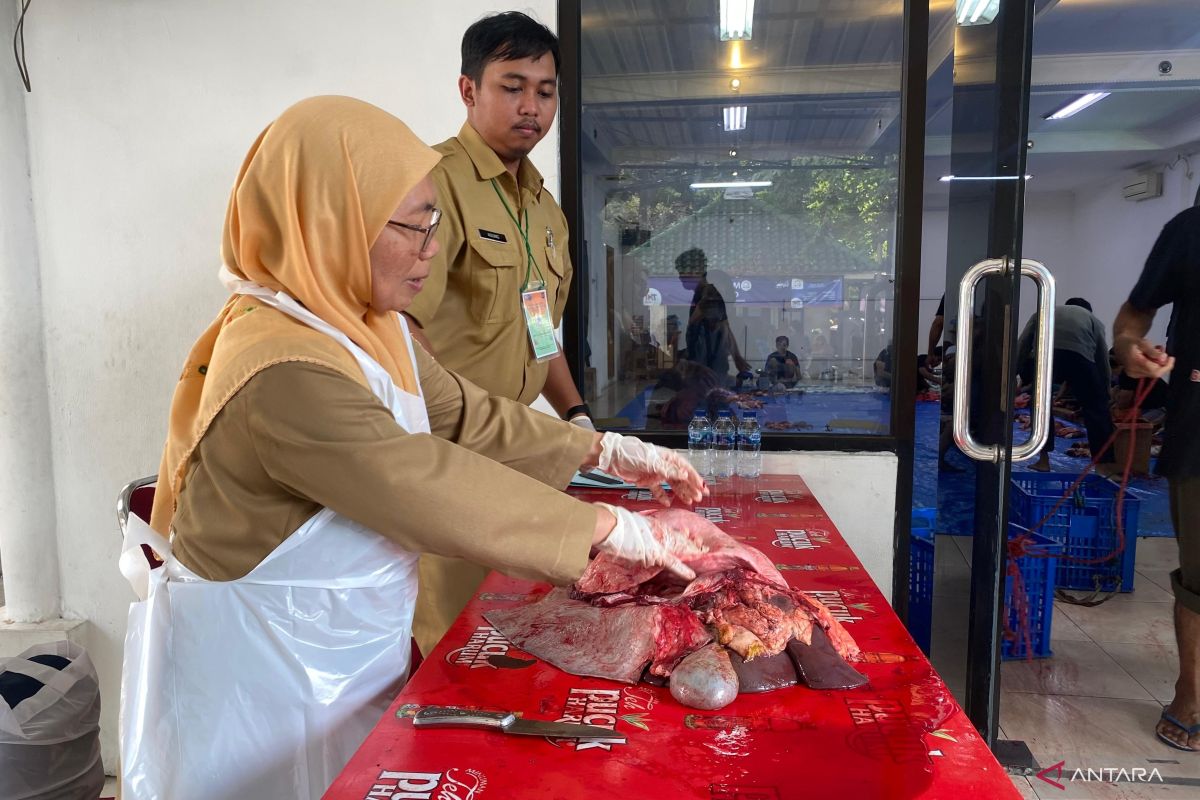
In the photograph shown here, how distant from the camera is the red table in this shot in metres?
1.02

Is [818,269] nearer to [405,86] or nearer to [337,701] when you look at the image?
[405,86]

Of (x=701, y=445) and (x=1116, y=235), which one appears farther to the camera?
(x=701, y=445)

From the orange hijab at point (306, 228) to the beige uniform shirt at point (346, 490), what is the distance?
51 mm

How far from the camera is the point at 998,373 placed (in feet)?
8.04

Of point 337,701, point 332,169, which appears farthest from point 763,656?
point 332,169

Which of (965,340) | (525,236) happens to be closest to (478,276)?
(525,236)

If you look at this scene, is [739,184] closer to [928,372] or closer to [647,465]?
[928,372]

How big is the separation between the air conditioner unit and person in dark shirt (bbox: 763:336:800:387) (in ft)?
3.87

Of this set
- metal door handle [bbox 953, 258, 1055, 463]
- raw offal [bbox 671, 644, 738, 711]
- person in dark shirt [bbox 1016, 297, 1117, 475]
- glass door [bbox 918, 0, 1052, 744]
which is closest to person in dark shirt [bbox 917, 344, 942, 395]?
glass door [bbox 918, 0, 1052, 744]

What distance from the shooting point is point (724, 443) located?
2.97 metres

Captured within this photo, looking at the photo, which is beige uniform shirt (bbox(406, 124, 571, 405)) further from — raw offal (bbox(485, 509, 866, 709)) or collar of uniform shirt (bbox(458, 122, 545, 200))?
raw offal (bbox(485, 509, 866, 709))

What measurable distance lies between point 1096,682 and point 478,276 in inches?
118

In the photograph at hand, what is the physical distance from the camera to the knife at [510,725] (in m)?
1.14

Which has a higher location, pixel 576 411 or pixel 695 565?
pixel 576 411
